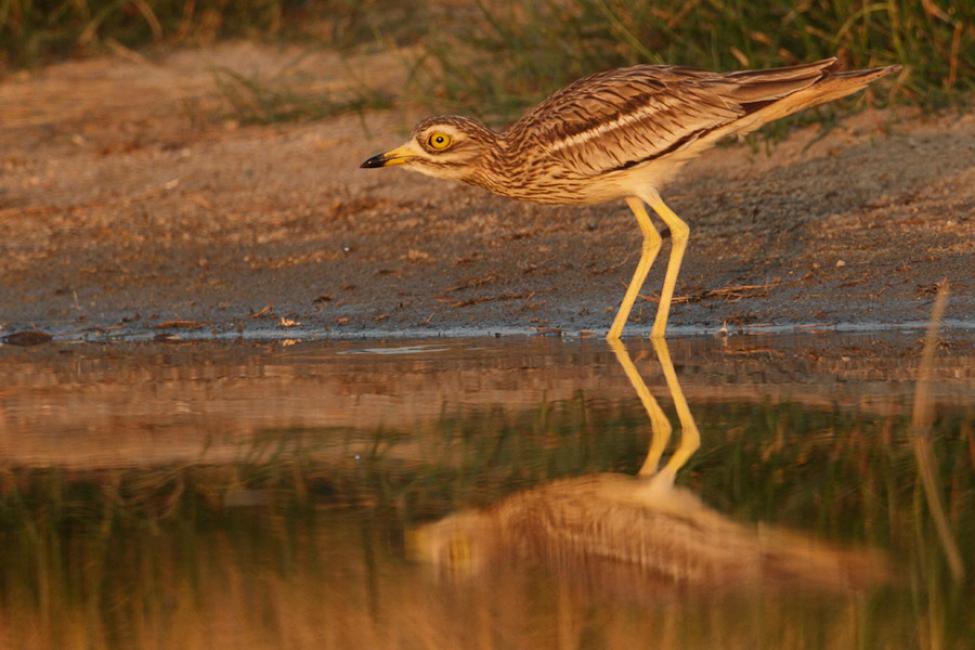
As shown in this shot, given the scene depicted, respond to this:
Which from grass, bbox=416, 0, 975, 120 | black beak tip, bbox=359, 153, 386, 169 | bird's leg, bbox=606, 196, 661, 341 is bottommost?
bird's leg, bbox=606, 196, 661, 341

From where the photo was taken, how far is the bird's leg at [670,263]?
655cm

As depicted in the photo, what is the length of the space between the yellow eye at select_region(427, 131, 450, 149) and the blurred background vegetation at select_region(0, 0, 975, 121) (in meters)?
1.91

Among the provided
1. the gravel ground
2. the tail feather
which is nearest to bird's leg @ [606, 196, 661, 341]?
the gravel ground

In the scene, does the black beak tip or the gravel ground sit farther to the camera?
the gravel ground

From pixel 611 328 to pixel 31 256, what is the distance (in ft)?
10.4

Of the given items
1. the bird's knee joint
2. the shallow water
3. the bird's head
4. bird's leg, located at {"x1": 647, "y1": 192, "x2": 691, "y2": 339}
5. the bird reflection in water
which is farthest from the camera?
the bird's head

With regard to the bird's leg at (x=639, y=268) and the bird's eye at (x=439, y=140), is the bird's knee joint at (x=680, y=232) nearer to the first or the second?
the bird's leg at (x=639, y=268)

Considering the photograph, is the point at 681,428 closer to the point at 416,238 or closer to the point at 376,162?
the point at 376,162

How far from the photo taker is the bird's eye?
699 cm

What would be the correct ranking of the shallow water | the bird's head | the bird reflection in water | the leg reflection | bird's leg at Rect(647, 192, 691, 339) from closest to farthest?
the shallow water < the bird reflection in water < the leg reflection < bird's leg at Rect(647, 192, 691, 339) < the bird's head

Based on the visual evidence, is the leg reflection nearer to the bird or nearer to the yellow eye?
the bird

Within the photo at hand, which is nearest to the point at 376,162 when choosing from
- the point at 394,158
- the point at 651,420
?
the point at 394,158

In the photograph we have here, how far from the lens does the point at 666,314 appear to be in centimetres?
653

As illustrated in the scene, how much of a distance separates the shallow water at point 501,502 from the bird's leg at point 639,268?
1.70 feet
